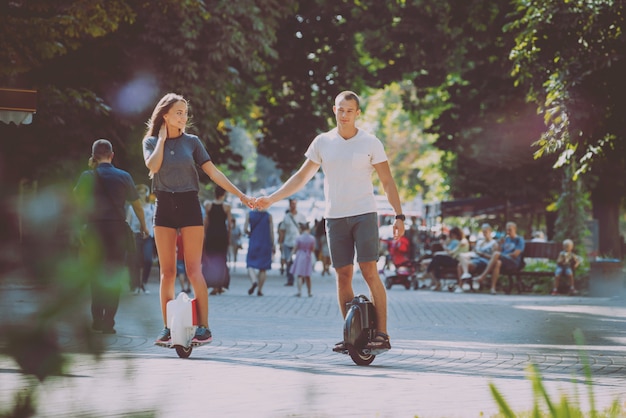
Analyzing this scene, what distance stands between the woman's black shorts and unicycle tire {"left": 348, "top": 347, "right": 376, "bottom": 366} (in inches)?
61.9

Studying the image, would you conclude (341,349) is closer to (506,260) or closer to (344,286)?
(344,286)

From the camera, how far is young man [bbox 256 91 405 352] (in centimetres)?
823

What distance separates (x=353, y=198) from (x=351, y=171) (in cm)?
19

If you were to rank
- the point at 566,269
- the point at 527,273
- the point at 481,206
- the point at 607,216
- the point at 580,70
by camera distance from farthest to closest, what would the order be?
1. the point at 481,206
2. the point at 607,216
3. the point at 527,273
4. the point at 566,269
5. the point at 580,70

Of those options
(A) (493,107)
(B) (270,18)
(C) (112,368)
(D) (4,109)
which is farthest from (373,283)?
(A) (493,107)

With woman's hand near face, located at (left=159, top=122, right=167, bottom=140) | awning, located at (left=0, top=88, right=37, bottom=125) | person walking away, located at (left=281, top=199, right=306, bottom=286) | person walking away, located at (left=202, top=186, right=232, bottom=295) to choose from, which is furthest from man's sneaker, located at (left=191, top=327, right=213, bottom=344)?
person walking away, located at (left=281, top=199, right=306, bottom=286)

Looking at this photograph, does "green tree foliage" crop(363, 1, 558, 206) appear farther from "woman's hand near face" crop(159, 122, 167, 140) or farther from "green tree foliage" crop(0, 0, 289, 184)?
"woman's hand near face" crop(159, 122, 167, 140)

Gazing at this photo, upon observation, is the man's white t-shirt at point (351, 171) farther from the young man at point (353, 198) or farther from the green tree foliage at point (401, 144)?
the green tree foliage at point (401, 144)

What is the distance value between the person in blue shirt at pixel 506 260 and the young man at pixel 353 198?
602 inches

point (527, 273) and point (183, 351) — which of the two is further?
point (527, 273)

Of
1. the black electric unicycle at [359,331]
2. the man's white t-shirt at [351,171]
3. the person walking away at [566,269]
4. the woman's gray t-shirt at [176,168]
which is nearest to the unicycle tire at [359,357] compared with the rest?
the black electric unicycle at [359,331]

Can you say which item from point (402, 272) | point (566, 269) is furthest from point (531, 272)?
point (402, 272)

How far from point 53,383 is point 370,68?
35.5 m

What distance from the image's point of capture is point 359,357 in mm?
8016
